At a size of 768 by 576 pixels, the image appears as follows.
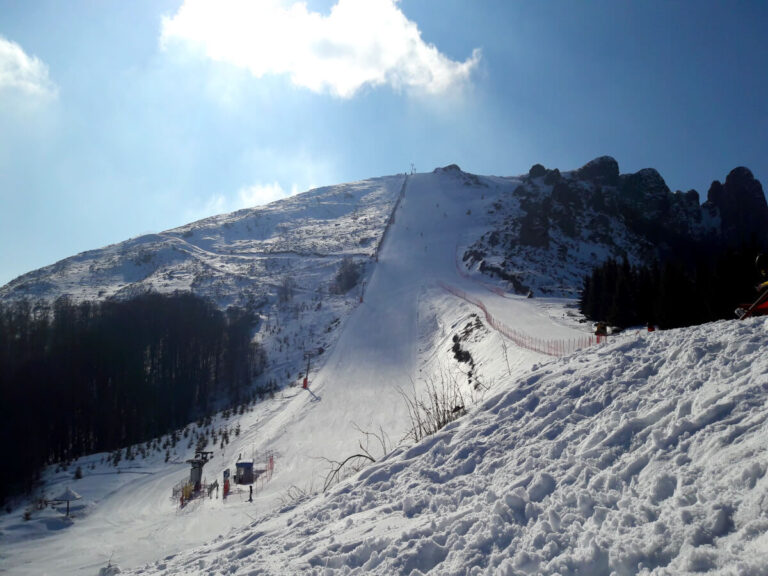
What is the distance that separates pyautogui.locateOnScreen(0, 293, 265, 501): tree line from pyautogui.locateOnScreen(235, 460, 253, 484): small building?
60.9 feet

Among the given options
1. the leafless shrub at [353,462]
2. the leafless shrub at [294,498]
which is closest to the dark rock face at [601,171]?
the leafless shrub at [353,462]

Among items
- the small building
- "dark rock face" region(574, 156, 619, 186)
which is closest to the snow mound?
the small building

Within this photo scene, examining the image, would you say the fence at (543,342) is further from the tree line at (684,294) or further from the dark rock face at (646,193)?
the dark rock face at (646,193)

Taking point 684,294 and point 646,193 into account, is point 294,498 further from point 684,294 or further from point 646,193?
point 646,193

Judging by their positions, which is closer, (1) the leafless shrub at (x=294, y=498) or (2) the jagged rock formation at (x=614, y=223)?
(1) the leafless shrub at (x=294, y=498)

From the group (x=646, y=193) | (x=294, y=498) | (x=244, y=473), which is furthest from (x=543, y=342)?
(x=646, y=193)

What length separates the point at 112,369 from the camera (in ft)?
144

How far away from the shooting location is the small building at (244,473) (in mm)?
18281

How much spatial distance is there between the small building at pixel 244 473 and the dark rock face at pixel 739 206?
201ft

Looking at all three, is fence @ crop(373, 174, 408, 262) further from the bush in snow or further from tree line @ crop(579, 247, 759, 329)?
tree line @ crop(579, 247, 759, 329)

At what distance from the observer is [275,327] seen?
48.1 m

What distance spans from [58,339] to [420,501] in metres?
47.3

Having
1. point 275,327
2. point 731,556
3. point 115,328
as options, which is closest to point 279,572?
point 731,556

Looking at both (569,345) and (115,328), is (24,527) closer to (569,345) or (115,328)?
(569,345)
